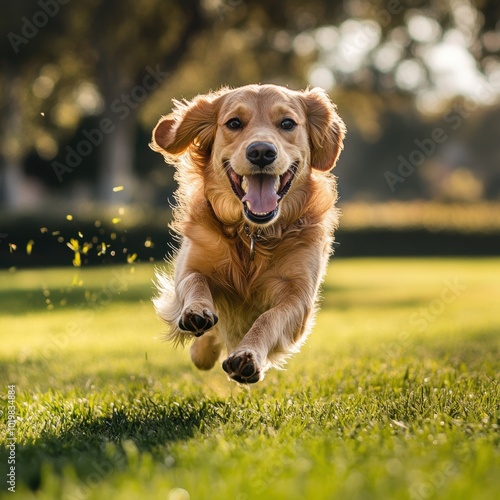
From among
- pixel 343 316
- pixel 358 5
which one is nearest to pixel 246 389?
pixel 343 316

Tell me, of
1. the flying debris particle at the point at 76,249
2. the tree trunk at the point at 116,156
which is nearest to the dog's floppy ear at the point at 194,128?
the flying debris particle at the point at 76,249

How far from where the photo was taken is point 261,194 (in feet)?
15.9

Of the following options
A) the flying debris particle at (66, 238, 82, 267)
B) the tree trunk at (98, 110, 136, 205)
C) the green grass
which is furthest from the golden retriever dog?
the tree trunk at (98, 110, 136, 205)

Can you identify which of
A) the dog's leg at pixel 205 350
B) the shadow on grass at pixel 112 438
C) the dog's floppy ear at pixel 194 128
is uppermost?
the dog's floppy ear at pixel 194 128

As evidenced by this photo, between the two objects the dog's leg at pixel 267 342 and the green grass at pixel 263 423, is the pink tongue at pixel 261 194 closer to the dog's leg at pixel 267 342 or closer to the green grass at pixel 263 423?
the dog's leg at pixel 267 342

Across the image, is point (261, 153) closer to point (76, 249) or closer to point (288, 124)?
point (288, 124)

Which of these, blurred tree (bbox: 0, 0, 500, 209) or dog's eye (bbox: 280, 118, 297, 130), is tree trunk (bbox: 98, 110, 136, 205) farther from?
dog's eye (bbox: 280, 118, 297, 130)

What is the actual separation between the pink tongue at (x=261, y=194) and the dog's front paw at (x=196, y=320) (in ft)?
2.82

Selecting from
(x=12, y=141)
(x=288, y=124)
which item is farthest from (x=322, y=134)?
(x=12, y=141)

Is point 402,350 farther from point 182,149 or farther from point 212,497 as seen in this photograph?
point 212,497

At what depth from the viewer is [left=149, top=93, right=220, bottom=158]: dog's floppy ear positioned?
541 centimetres

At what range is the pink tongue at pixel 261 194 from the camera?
480cm

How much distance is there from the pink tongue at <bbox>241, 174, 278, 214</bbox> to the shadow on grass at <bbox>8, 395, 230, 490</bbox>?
1.21 m

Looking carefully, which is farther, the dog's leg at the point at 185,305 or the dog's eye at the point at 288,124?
the dog's eye at the point at 288,124
